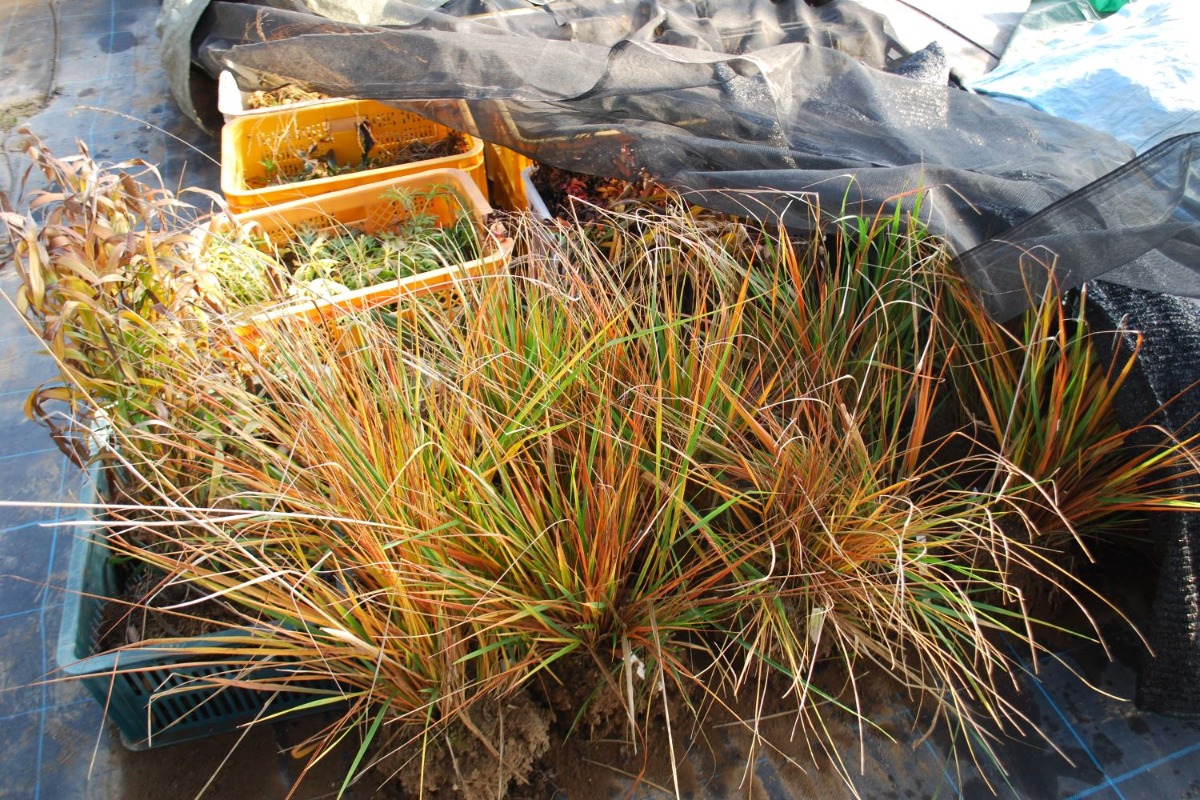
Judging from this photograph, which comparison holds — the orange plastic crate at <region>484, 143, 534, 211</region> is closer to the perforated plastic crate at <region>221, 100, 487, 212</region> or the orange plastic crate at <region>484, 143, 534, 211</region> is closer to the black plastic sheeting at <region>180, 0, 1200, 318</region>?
the perforated plastic crate at <region>221, 100, 487, 212</region>

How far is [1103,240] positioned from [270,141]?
7.46ft

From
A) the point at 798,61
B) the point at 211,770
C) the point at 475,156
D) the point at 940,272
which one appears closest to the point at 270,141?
the point at 475,156

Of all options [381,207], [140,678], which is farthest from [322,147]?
[140,678]

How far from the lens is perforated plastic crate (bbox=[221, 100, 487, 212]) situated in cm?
223

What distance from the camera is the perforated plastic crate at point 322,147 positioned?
7.32 feet

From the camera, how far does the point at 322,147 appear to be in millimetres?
2562

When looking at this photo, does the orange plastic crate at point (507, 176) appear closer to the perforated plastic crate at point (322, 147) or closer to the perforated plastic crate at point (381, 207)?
the perforated plastic crate at point (322, 147)

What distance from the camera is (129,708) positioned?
139cm

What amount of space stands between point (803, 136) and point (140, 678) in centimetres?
173

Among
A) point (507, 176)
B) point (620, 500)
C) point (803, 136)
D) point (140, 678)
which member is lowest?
point (140, 678)

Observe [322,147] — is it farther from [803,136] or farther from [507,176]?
[803,136]

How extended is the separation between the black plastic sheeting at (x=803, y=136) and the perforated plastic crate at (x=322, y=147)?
0.23m

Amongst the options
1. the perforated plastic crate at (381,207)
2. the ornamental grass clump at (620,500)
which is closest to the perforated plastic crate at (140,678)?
the ornamental grass clump at (620,500)

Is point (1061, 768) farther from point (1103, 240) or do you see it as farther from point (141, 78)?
point (141, 78)
